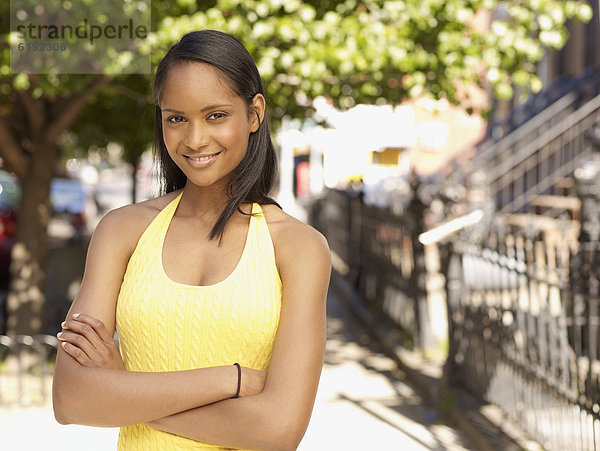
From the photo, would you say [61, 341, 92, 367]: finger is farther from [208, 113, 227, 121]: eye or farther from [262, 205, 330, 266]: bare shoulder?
[208, 113, 227, 121]: eye

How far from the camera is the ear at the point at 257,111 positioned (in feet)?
6.97

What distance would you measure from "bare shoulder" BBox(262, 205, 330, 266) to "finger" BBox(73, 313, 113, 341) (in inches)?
18.1

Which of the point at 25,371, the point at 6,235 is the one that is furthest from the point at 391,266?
the point at 6,235

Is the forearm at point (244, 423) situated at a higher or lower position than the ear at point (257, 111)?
lower

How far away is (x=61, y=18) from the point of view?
6.78m

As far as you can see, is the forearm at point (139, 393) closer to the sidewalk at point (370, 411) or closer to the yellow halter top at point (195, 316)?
the yellow halter top at point (195, 316)

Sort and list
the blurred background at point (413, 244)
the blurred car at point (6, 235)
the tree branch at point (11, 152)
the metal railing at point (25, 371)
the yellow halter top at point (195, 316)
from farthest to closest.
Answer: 1. the blurred car at point (6, 235)
2. the tree branch at point (11, 152)
3. the metal railing at point (25, 371)
4. the blurred background at point (413, 244)
5. the yellow halter top at point (195, 316)

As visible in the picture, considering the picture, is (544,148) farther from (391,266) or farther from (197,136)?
(197,136)

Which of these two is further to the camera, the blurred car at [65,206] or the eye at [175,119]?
the blurred car at [65,206]

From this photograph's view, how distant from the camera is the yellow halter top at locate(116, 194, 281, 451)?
1991 millimetres

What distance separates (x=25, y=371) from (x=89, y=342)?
646cm

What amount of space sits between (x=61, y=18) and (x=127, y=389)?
212 inches

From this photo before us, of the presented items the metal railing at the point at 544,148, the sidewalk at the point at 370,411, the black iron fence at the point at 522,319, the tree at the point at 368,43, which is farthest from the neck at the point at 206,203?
the metal railing at the point at 544,148

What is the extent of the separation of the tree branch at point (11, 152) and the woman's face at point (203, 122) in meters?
6.78
